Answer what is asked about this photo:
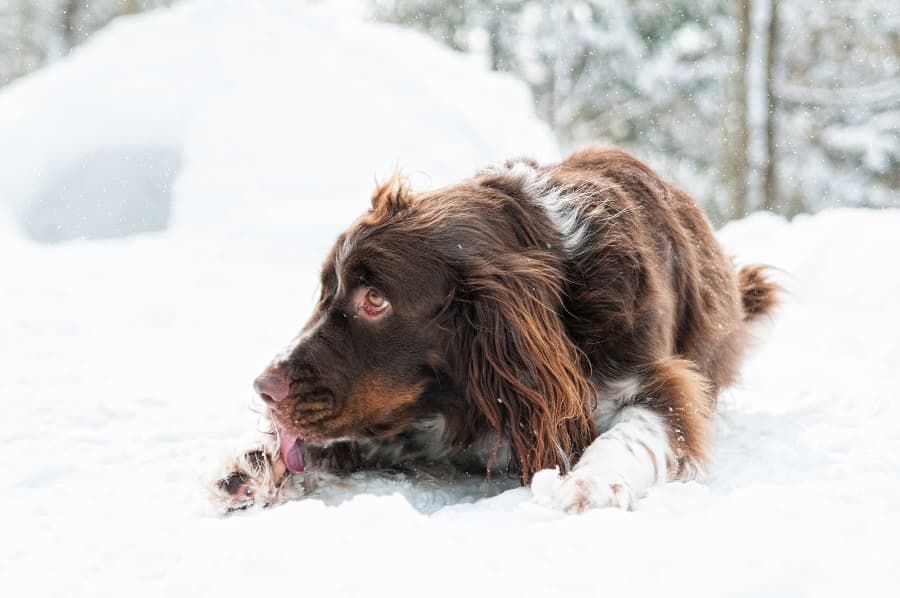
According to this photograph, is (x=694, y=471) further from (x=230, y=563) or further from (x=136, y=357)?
(x=136, y=357)

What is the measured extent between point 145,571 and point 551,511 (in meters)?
1.01

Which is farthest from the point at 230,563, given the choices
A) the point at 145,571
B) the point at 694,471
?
the point at 694,471

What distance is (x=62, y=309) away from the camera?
17.7 ft

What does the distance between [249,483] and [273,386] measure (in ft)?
1.14

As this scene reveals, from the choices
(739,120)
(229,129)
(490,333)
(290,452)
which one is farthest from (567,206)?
(739,120)

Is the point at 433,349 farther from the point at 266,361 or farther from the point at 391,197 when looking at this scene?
the point at 266,361

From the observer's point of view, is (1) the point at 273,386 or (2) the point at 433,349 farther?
(2) the point at 433,349

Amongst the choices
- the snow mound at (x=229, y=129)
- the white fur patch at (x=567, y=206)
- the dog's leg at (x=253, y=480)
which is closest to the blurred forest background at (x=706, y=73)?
the snow mound at (x=229, y=129)

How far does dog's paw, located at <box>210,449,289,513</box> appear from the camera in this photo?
2.88 meters

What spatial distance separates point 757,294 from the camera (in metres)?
4.73

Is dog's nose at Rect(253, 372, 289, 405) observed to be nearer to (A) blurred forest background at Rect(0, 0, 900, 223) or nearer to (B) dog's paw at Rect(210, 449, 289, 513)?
(B) dog's paw at Rect(210, 449, 289, 513)

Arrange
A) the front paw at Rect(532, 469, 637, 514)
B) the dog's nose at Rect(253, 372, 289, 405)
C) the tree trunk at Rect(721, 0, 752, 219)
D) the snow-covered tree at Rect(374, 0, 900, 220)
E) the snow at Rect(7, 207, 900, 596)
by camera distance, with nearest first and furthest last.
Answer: the snow at Rect(7, 207, 900, 596)
the front paw at Rect(532, 469, 637, 514)
the dog's nose at Rect(253, 372, 289, 405)
the tree trunk at Rect(721, 0, 752, 219)
the snow-covered tree at Rect(374, 0, 900, 220)

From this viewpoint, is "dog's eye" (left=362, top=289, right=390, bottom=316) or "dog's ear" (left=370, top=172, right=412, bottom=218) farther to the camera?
"dog's ear" (left=370, top=172, right=412, bottom=218)

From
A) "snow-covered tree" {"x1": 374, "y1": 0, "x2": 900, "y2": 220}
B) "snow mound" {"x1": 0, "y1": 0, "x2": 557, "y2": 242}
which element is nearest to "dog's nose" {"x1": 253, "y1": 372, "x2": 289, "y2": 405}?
"snow mound" {"x1": 0, "y1": 0, "x2": 557, "y2": 242}
